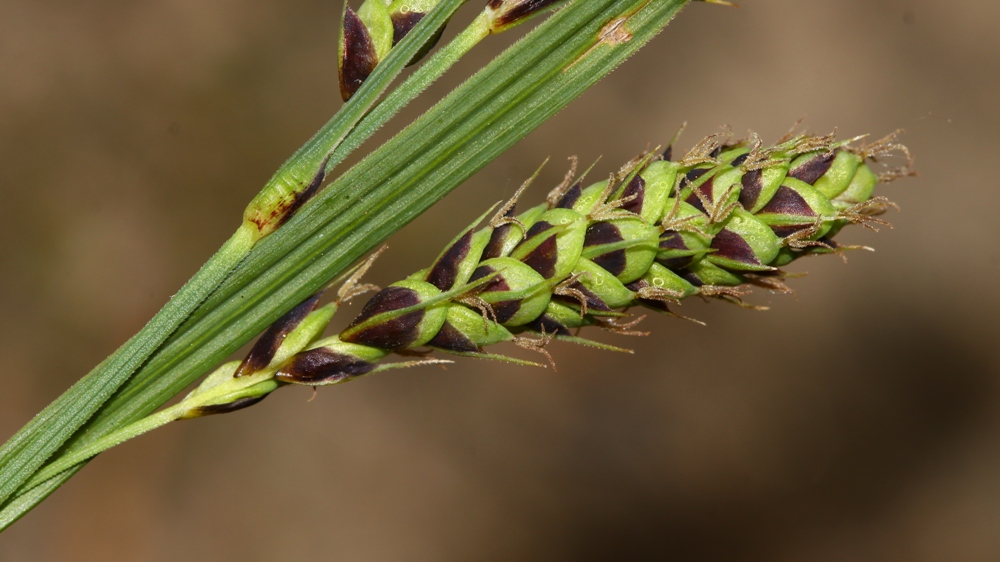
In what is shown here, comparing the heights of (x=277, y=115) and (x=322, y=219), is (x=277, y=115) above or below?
above

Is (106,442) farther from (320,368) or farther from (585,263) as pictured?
(585,263)

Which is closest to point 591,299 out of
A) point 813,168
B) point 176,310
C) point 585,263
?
point 585,263

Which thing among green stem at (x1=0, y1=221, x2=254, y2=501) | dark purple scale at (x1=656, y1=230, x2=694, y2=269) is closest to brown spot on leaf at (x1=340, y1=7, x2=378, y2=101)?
green stem at (x1=0, y1=221, x2=254, y2=501)

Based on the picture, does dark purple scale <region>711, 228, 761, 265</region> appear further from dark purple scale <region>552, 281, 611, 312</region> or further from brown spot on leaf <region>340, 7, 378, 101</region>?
brown spot on leaf <region>340, 7, 378, 101</region>

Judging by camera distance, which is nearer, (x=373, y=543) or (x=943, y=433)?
(x=373, y=543)

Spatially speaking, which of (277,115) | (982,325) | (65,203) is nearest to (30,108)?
(65,203)

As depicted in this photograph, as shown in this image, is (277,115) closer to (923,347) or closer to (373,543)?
(373,543)
